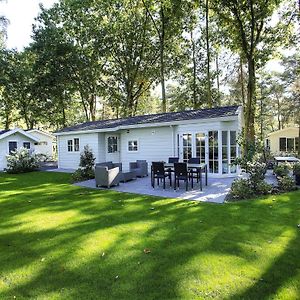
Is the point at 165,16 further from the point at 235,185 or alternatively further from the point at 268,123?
the point at 268,123

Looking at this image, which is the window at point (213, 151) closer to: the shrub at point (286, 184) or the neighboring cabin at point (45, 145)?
the shrub at point (286, 184)

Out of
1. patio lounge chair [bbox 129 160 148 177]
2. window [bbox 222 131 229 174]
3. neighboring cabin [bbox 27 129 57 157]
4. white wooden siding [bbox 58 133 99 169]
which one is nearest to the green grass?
window [bbox 222 131 229 174]

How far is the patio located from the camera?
812 cm

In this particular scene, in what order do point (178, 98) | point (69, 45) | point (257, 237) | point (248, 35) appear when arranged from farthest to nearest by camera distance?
point (178, 98) → point (69, 45) → point (248, 35) → point (257, 237)

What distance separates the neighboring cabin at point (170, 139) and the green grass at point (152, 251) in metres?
4.16

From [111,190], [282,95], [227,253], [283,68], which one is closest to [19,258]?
[227,253]

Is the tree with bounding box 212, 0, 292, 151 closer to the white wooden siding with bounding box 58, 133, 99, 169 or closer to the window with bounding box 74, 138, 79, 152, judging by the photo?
the white wooden siding with bounding box 58, 133, 99, 169

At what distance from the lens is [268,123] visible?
4306cm

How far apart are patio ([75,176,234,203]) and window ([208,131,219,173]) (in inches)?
28.9

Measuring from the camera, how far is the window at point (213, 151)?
467 inches

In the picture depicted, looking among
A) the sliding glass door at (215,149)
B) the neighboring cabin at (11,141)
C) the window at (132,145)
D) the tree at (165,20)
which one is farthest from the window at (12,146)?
the sliding glass door at (215,149)

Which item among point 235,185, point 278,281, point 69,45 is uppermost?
point 69,45

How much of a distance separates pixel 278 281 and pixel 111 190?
7.09 metres

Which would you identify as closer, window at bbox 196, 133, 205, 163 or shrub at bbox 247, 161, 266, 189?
shrub at bbox 247, 161, 266, 189
